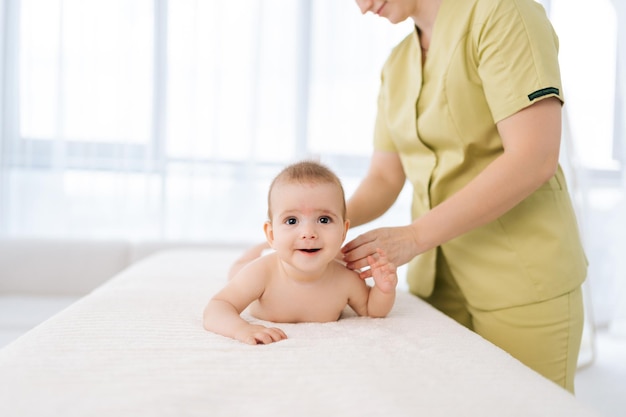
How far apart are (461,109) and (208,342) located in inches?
Result: 28.6

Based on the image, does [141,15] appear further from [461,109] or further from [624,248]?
[624,248]

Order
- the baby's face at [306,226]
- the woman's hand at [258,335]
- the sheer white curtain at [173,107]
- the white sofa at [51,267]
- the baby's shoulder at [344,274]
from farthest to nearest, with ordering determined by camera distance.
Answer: the sheer white curtain at [173,107] < the white sofa at [51,267] < the baby's shoulder at [344,274] < the baby's face at [306,226] < the woman's hand at [258,335]

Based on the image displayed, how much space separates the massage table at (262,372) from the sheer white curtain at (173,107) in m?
2.41

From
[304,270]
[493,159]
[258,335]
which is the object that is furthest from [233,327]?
[493,159]

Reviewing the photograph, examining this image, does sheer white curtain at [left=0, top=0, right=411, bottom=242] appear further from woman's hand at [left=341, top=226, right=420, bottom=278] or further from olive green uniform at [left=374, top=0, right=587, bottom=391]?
woman's hand at [left=341, top=226, right=420, bottom=278]

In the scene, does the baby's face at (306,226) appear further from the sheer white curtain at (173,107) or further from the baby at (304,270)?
the sheer white curtain at (173,107)

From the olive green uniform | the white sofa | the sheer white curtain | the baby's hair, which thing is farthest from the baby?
the sheer white curtain

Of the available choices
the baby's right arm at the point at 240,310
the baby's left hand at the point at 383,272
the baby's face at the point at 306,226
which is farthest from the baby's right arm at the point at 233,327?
the baby's left hand at the point at 383,272

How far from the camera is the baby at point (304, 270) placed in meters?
1.27

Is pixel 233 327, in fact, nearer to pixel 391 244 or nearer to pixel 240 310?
pixel 240 310

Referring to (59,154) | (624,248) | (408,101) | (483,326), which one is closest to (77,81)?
(59,154)

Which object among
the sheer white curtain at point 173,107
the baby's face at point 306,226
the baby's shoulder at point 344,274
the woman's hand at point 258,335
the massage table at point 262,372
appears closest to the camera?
the massage table at point 262,372

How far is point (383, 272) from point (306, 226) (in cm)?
18

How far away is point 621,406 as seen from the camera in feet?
7.91
